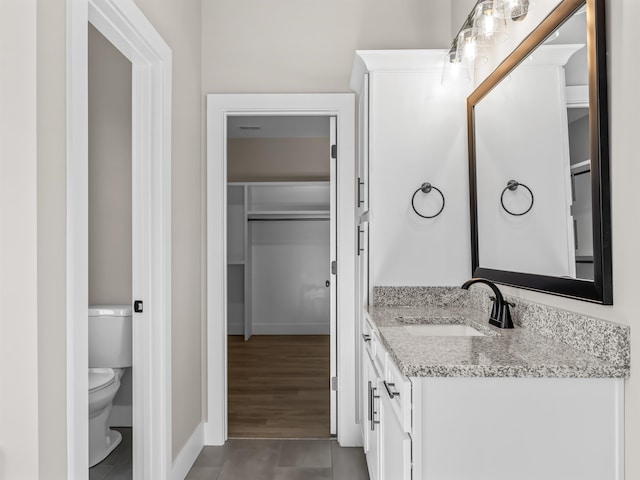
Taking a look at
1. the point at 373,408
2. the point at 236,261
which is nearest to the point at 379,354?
the point at 373,408

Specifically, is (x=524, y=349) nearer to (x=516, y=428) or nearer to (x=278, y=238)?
(x=516, y=428)

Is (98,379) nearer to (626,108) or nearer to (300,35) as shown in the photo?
(300,35)

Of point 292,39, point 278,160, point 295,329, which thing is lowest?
point 295,329

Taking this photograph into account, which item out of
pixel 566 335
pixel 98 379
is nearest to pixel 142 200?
pixel 98 379

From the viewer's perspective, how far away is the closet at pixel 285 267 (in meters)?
6.75

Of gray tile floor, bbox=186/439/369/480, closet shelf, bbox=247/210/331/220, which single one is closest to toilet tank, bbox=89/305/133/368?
gray tile floor, bbox=186/439/369/480

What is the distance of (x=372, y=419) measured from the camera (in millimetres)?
2318

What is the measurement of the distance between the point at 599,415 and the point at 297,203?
18.2 feet

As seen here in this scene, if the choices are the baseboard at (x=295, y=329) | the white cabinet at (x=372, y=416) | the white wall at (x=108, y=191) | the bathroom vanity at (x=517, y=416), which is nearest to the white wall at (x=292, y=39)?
the white wall at (x=108, y=191)

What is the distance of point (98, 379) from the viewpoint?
2.79 metres

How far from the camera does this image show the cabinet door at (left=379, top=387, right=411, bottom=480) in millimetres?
Result: 1468

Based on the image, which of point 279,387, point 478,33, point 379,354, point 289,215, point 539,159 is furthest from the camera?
point 289,215

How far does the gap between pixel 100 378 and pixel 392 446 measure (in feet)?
5.79

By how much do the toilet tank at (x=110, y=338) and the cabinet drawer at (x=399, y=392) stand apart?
170 cm
